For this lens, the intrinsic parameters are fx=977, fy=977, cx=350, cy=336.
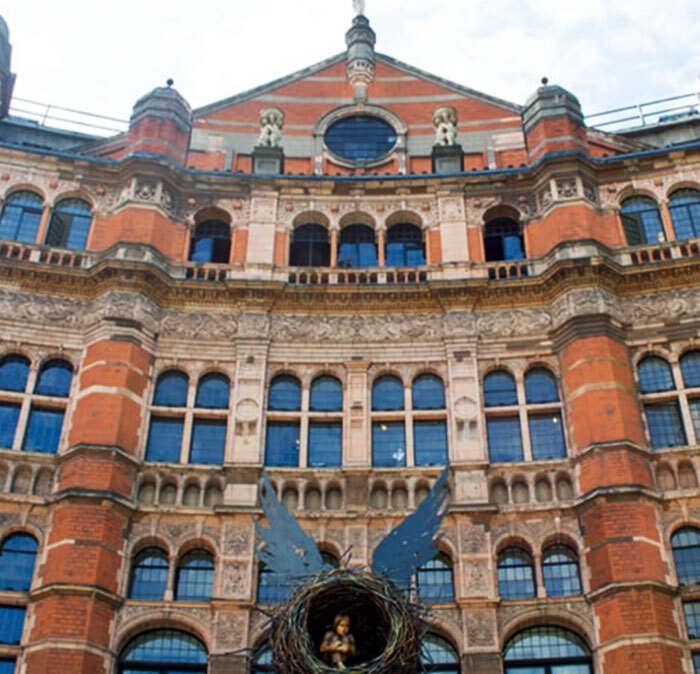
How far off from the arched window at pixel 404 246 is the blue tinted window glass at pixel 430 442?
4880 millimetres

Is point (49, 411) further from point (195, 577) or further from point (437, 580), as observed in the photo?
point (437, 580)

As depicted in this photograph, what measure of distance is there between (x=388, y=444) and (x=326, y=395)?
78.0 inches

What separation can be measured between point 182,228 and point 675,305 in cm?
1268

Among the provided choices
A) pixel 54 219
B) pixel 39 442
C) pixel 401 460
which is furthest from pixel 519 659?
pixel 54 219

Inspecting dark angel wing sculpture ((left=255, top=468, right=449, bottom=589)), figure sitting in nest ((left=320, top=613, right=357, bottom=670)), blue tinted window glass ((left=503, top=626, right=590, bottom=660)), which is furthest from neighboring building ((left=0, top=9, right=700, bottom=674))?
figure sitting in nest ((left=320, top=613, right=357, bottom=670))

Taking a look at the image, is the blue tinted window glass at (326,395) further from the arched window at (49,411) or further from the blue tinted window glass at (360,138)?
the blue tinted window glass at (360,138)

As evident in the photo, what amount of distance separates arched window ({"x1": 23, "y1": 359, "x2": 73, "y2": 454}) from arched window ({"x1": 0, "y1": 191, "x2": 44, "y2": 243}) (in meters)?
4.00

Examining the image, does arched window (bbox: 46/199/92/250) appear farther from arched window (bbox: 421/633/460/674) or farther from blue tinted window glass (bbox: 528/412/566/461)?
arched window (bbox: 421/633/460/674)

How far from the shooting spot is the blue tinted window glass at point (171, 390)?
23047mm

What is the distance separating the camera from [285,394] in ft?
76.9

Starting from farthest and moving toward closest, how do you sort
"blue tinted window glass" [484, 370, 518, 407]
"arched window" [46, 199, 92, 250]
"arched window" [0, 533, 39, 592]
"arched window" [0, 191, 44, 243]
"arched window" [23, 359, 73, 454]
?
"arched window" [46, 199, 92, 250], "arched window" [0, 191, 44, 243], "blue tinted window glass" [484, 370, 518, 407], "arched window" [23, 359, 73, 454], "arched window" [0, 533, 39, 592]

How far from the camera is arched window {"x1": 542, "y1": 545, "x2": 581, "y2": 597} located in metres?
20.3

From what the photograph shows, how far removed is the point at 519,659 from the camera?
19.7m

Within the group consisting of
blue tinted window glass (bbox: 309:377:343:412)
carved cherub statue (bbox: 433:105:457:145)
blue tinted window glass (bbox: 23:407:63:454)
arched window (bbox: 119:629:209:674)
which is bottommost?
arched window (bbox: 119:629:209:674)
